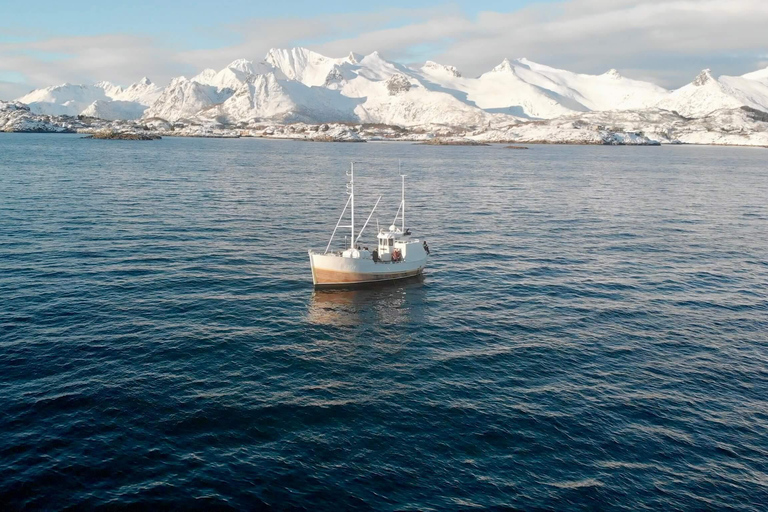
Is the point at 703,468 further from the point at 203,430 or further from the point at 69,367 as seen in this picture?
the point at 69,367

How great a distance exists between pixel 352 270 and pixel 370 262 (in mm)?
2106

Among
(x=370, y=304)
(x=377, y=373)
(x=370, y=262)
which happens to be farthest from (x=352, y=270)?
(x=377, y=373)

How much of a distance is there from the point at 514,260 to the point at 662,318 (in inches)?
797

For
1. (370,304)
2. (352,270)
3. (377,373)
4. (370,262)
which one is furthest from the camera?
(370,262)

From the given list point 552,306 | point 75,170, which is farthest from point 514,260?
point 75,170

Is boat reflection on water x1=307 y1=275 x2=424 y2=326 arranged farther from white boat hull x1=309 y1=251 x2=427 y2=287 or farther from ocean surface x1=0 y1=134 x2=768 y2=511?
white boat hull x1=309 y1=251 x2=427 y2=287

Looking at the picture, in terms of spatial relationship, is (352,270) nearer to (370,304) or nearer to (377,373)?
(370,304)

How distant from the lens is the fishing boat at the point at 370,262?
173 feet

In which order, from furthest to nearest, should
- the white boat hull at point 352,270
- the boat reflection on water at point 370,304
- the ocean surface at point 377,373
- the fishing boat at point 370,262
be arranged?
the fishing boat at point 370,262, the white boat hull at point 352,270, the boat reflection on water at point 370,304, the ocean surface at point 377,373

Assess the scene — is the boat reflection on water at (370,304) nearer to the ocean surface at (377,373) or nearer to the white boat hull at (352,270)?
the ocean surface at (377,373)

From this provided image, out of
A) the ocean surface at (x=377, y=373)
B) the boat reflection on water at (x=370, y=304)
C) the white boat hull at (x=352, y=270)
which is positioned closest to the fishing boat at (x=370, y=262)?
the white boat hull at (x=352, y=270)

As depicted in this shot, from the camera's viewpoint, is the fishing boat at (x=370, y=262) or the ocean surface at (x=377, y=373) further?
the fishing boat at (x=370, y=262)

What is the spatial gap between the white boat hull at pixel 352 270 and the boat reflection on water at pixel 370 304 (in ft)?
2.58

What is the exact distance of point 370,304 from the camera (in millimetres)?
50094
